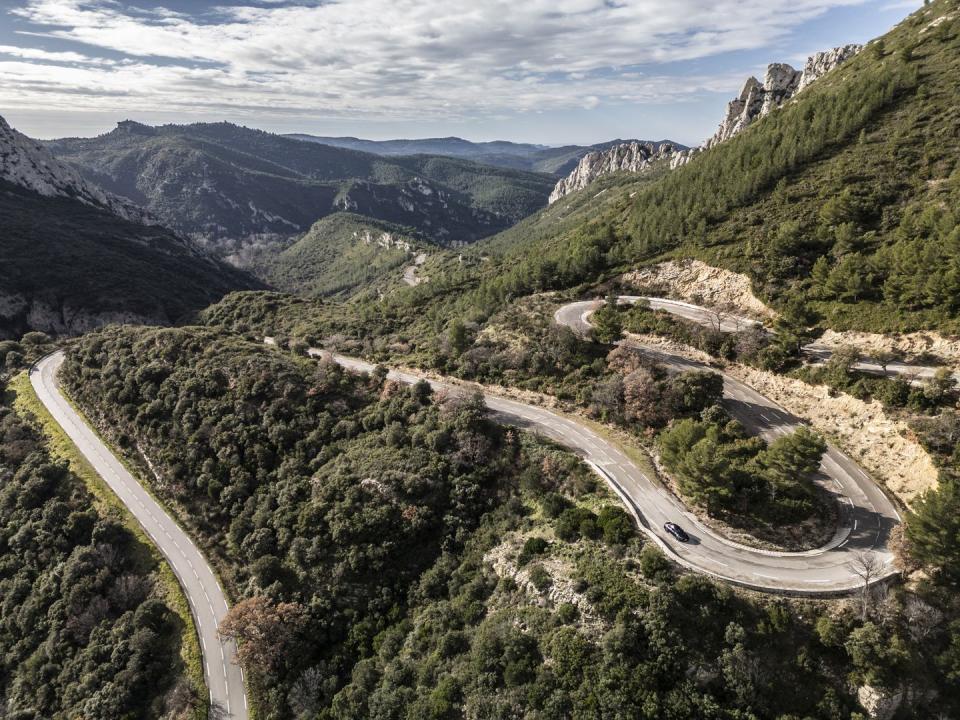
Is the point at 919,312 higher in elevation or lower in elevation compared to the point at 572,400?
higher

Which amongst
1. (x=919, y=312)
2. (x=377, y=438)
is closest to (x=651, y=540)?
(x=377, y=438)

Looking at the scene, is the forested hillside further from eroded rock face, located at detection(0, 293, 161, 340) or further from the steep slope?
the steep slope

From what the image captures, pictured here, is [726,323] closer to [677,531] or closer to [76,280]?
[677,531]

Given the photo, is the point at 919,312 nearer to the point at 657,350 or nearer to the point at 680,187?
the point at 657,350

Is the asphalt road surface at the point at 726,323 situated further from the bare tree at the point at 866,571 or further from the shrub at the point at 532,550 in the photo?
the shrub at the point at 532,550

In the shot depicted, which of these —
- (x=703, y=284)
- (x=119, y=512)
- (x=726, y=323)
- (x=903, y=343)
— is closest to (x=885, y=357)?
(x=903, y=343)

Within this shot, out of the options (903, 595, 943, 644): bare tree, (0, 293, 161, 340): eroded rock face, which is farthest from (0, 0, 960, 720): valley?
(0, 293, 161, 340): eroded rock face

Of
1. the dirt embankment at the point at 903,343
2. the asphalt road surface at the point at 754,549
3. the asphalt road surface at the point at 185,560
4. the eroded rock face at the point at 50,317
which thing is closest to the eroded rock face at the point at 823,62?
the dirt embankment at the point at 903,343
